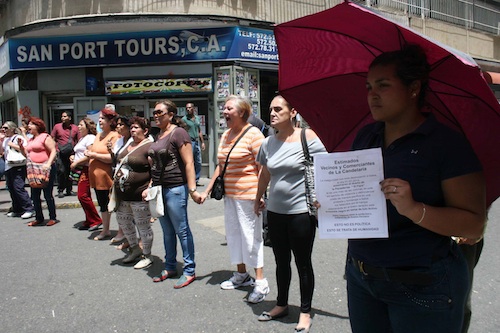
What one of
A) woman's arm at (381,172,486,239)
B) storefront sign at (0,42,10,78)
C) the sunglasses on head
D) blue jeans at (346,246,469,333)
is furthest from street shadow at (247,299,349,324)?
storefront sign at (0,42,10,78)

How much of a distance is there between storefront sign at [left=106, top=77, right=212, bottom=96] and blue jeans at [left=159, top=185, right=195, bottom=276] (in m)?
8.12

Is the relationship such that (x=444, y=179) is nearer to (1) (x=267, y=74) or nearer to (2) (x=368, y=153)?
(2) (x=368, y=153)

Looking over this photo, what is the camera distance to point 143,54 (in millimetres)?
12508

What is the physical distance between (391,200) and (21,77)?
47.4ft

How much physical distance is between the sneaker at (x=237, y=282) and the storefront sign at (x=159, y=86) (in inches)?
335

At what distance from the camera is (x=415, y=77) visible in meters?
1.77

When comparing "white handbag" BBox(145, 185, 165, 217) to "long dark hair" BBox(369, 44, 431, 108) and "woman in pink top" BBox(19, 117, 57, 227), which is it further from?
"woman in pink top" BBox(19, 117, 57, 227)

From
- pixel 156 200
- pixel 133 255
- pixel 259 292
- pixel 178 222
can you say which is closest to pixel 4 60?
pixel 133 255

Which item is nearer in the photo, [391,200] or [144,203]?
[391,200]

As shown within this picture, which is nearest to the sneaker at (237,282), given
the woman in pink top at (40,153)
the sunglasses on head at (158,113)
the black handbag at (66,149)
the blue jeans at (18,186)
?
the sunglasses on head at (158,113)

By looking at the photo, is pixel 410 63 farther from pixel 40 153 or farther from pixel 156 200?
pixel 40 153

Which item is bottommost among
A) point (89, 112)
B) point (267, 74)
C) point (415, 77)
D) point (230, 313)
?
point (230, 313)

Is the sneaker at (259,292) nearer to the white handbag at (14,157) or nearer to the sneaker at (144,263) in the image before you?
the sneaker at (144,263)

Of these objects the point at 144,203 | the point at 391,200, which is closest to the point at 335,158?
the point at 391,200
